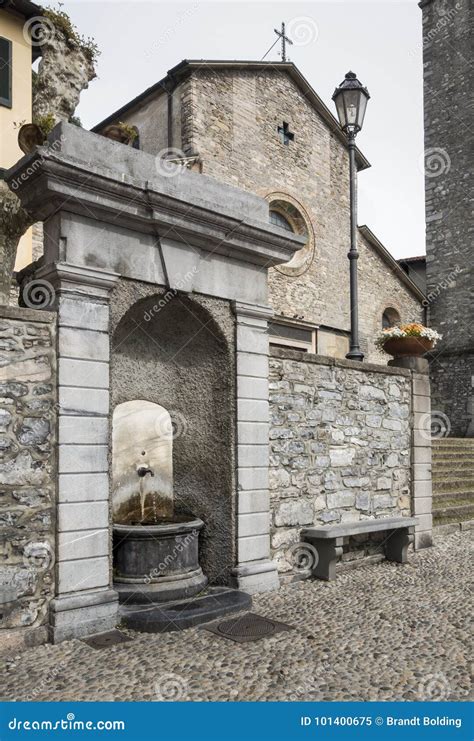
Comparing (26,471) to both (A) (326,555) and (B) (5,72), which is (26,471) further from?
(B) (5,72)

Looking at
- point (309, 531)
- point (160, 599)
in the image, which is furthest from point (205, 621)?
point (309, 531)

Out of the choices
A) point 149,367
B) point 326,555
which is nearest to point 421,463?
point 326,555

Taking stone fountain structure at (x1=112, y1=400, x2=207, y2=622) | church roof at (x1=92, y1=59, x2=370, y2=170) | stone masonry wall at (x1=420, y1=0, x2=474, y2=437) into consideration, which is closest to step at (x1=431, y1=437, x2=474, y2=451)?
stone masonry wall at (x1=420, y1=0, x2=474, y2=437)

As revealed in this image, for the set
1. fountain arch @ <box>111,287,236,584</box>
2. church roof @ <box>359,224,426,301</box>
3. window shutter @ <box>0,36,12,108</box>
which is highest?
window shutter @ <box>0,36,12,108</box>

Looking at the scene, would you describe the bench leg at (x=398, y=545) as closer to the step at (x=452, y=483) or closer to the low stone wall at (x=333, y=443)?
the low stone wall at (x=333, y=443)

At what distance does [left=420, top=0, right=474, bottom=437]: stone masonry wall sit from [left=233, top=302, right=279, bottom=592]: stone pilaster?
13005 mm

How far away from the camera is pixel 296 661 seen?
3.72 m

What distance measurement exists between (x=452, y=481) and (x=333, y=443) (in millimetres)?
4654

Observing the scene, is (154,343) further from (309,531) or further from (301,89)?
(301,89)

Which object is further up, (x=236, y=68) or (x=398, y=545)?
(x=236, y=68)

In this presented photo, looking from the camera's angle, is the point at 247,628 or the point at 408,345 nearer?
the point at 247,628

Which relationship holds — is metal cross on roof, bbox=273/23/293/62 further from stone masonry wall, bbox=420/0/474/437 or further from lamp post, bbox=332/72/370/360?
lamp post, bbox=332/72/370/360

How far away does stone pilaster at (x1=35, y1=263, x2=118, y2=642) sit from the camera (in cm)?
411

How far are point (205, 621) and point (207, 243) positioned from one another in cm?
302
